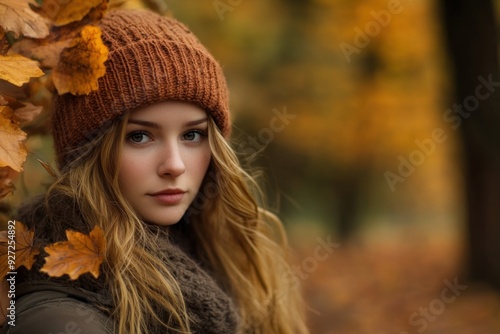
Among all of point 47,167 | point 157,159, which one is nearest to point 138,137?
point 157,159

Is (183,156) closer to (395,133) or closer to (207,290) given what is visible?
(207,290)

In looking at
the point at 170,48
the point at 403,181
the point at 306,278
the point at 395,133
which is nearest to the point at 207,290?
the point at 170,48

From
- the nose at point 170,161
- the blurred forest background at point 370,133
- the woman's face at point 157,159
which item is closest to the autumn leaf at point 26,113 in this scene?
the woman's face at point 157,159

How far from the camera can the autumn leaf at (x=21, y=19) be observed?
2254 mm

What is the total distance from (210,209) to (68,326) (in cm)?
116

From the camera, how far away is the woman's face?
2518 mm

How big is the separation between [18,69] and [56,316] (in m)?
0.80

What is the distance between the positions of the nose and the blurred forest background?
3522 mm

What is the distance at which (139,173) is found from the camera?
253cm

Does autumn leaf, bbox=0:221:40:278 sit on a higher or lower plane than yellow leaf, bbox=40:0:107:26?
lower

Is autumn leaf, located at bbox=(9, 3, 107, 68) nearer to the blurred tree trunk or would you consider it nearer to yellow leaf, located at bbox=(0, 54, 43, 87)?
yellow leaf, located at bbox=(0, 54, 43, 87)

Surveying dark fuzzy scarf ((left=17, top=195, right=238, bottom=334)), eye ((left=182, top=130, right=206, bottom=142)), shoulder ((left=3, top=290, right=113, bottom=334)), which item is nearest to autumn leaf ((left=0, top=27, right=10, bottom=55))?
dark fuzzy scarf ((left=17, top=195, right=238, bottom=334))

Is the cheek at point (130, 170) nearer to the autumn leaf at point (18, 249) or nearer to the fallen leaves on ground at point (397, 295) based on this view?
the autumn leaf at point (18, 249)

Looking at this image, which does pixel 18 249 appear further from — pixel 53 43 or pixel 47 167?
pixel 53 43
